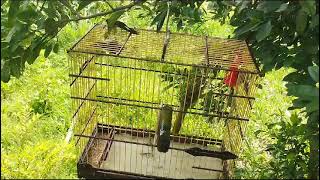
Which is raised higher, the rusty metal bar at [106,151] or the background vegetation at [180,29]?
the background vegetation at [180,29]

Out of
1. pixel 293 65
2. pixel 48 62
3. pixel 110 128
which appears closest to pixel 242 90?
pixel 293 65

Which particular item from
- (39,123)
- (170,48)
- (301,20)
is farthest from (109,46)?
(301,20)

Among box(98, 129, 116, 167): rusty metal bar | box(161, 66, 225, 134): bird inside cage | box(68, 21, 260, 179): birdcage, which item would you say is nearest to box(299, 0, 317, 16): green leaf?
box(68, 21, 260, 179): birdcage

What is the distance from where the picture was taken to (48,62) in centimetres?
284

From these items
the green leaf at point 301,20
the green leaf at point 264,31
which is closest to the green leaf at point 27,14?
the green leaf at point 264,31

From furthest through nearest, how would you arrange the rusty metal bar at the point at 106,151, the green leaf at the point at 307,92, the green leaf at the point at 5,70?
the rusty metal bar at the point at 106,151 < the green leaf at the point at 5,70 < the green leaf at the point at 307,92

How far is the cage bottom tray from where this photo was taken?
1.73 m

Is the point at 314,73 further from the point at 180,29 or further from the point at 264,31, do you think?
the point at 180,29

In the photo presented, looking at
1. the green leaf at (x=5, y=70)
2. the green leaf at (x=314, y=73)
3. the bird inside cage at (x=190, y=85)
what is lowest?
the bird inside cage at (x=190, y=85)

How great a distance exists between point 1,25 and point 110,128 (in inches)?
32.6

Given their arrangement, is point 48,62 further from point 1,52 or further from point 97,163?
point 1,52

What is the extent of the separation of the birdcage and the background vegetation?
9 centimetres

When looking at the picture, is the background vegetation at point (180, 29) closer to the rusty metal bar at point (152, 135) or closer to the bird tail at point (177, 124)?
the rusty metal bar at point (152, 135)

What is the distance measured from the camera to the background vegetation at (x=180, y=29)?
4.26ft
